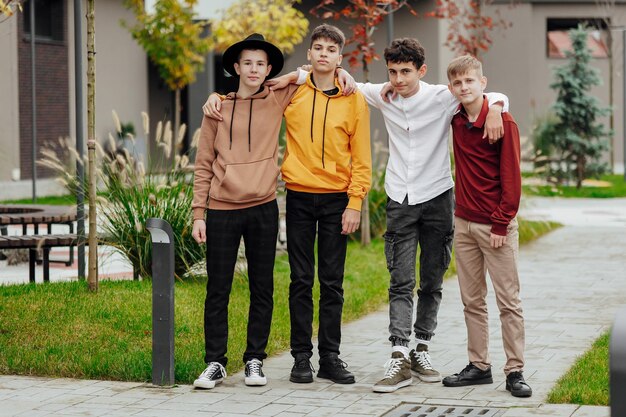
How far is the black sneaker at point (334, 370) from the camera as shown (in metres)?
6.75

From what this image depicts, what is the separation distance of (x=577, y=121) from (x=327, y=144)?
20.3m

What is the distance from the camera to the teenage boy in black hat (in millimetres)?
6613

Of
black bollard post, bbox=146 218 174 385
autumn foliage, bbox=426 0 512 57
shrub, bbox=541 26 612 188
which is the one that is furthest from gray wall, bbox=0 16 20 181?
black bollard post, bbox=146 218 174 385

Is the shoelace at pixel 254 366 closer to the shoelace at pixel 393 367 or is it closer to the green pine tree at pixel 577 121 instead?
the shoelace at pixel 393 367

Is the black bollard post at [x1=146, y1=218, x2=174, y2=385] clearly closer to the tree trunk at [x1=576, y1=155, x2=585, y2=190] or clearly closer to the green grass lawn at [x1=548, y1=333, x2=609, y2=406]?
the green grass lawn at [x1=548, y1=333, x2=609, y2=406]

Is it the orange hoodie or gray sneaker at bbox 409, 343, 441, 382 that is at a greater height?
the orange hoodie

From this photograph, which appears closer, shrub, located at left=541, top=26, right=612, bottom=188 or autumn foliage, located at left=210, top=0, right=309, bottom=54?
autumn foliage, located at left=210, top=0, right=309, bottom=54

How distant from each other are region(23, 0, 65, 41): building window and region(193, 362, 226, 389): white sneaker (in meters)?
19.4

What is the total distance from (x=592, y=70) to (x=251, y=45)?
20794 mm

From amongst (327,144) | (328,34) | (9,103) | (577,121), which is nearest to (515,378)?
(327,144)

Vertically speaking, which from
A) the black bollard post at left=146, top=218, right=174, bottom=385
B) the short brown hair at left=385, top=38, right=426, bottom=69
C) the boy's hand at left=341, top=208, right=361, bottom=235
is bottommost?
the black bollard post at left=146, top=218, right=174, bottom=385

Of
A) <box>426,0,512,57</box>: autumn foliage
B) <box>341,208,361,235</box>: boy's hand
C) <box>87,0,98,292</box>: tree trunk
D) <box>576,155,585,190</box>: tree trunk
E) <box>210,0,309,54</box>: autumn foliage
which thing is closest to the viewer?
<box>341,208,361,235</box>: boy's hand

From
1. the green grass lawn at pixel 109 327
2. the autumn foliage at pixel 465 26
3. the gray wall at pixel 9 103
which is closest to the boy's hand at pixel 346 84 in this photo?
the green grass lawn at pixel 109 327

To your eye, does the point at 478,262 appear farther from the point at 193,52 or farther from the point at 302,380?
the point at 193,52
